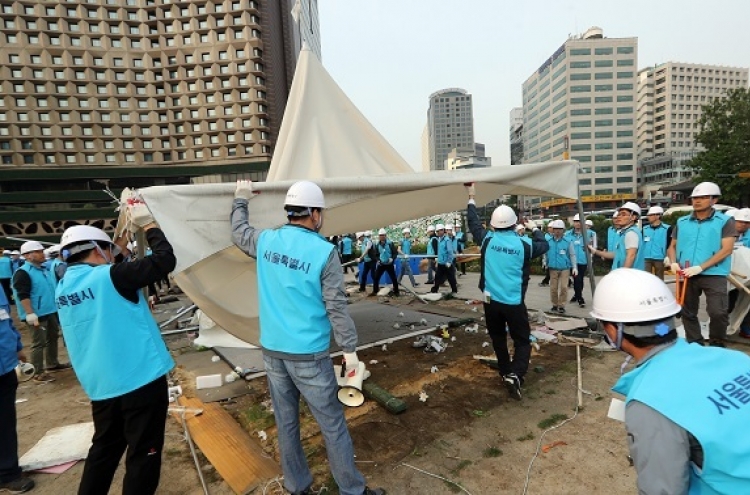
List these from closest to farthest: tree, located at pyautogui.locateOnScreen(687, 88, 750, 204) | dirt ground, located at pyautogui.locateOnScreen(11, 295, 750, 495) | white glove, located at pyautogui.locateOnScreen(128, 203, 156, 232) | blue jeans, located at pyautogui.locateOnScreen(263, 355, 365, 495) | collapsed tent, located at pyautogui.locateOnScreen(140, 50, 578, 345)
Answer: blue jeans, located at pyautogui.locateOnScreen(263, 355, 365, 495), dirt ground, located at pyautogui.locateOnScreen(11, 295, 750, 495), white glove, located at pyautogui.locateOnScreen(128, 203, 156, 232), collapsed tent, located at pyautogui.locateOnScreen(140, 50, 578, 345), tree, located at pyautogui.locateOnScreen(687, 88, 750, 204)

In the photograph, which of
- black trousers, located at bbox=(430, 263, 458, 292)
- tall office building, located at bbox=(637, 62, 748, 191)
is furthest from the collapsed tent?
tall office building, located at bbox=(637, 62, 748, 191)

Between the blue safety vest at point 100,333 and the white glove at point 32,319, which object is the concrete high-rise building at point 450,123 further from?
the blue safety vest at point 100,333

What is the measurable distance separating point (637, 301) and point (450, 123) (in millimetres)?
155605

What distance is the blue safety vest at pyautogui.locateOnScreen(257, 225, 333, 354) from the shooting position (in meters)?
2.40

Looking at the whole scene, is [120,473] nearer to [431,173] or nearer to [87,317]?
[87,317]

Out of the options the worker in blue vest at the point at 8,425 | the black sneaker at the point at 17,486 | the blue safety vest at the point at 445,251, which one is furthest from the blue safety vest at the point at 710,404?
the blue safety vest at the point at 445,251

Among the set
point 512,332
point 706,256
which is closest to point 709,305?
point 706,256

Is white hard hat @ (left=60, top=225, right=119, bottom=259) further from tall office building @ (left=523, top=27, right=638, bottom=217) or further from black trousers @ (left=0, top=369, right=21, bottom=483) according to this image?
tall office building @ (left=523, top=27, right=638, bottom=217)

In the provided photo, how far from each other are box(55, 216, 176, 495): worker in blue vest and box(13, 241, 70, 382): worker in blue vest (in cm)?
436

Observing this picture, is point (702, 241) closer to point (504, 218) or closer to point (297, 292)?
point (504, 218)

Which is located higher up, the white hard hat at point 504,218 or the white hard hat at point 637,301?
the white hard hat at point 504,218

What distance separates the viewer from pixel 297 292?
2.42m

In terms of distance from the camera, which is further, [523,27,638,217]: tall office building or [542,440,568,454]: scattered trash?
[523,27,638,217]: tall office building

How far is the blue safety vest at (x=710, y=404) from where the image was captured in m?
1.08
